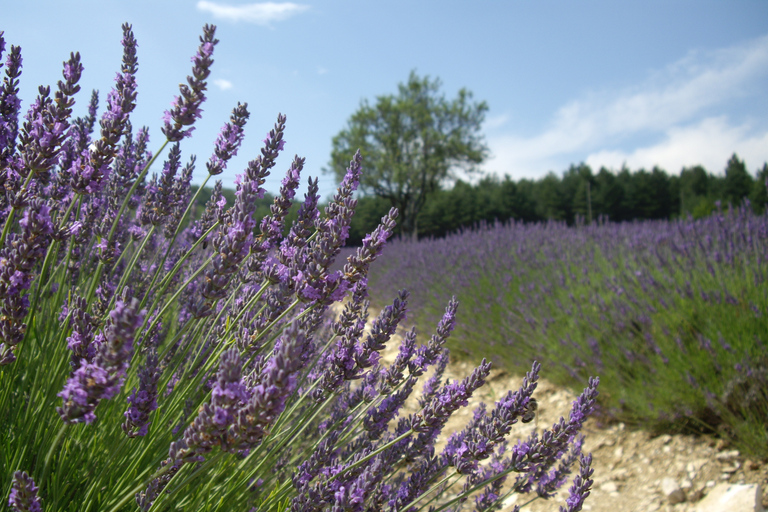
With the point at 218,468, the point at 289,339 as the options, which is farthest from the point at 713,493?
the point at 289,339

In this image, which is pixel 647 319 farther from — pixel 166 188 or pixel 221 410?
pixel 221 410

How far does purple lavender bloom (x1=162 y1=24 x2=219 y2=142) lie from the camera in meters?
1.33

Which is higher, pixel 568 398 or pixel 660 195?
pixel 660 195

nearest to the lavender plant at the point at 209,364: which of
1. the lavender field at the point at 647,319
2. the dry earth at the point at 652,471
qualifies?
the dry earth at the point at 652,471

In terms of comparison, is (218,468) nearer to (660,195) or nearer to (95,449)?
(95,449)

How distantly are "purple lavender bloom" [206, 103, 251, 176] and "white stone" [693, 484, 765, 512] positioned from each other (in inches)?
113

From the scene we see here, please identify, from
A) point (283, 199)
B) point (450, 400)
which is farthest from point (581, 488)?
point (283, 199)

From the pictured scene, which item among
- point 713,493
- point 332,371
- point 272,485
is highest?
point 332,371

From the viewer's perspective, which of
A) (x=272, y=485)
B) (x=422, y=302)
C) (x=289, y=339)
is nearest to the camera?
(x=289, y=339)

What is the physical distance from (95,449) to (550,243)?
5.46m

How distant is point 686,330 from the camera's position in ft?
11.1

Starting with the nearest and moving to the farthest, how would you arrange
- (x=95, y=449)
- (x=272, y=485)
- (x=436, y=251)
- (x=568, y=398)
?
(x=95, y=449) < (x=272, y=485) < (x=568, y=398) < (x=436, y=251)

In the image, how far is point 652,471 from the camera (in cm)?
312

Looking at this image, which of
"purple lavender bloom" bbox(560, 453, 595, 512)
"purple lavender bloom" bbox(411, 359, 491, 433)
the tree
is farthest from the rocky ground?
the tree
